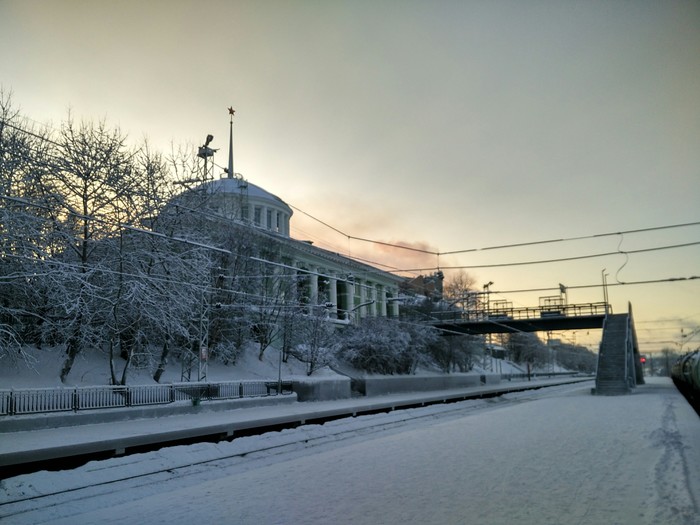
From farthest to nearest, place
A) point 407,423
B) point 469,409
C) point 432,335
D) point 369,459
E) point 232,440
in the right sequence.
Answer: point 432,335 < point 469,409 < point 407,423 < point 232,440 < point 369,459

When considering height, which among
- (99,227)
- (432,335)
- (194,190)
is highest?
(194,190)

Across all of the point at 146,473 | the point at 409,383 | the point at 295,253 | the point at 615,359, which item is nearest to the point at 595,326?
the point at 615,359

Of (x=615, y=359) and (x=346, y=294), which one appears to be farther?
(x=346, y=294)

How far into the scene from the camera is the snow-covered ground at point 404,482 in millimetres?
9594

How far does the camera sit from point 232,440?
1841 centimetres

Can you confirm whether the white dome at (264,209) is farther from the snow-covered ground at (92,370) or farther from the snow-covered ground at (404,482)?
the snow-covered ground at (404,482)

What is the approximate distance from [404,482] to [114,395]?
1423 cm

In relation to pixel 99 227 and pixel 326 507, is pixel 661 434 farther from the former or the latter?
pixel 99 227

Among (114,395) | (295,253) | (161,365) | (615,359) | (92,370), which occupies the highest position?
(295,253)

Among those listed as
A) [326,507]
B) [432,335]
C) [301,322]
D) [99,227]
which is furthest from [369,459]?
[432,335]

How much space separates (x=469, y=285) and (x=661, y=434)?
72.7m

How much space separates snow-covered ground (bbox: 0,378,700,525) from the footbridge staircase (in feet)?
79.4

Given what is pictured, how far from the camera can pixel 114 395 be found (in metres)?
22.1

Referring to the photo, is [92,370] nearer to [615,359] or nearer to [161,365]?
[161,365]
